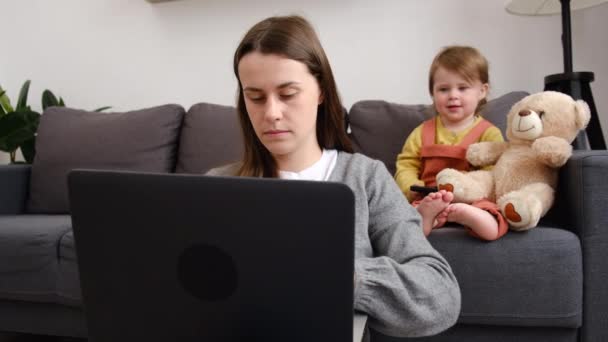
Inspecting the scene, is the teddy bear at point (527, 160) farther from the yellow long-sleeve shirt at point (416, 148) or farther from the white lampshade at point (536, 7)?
the white lampshade at point (536, 7)

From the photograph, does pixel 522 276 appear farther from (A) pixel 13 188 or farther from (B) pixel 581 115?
(A) pixel 13 188

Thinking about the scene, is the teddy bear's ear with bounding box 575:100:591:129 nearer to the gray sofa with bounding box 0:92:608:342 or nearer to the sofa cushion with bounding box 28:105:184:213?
the gray sofa with bounding box 0:92:608:342

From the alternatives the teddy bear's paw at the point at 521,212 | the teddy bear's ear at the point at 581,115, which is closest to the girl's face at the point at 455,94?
the teddy bear's ear at the point at 581,115

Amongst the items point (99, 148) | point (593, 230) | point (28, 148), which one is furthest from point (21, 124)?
point (593, 230)

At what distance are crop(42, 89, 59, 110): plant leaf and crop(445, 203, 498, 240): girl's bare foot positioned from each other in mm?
2043

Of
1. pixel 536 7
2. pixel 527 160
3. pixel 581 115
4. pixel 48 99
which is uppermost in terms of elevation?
pixel 536 7

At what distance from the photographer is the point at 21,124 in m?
1.90

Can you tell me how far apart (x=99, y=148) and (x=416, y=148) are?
119 centimetres

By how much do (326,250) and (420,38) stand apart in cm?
166

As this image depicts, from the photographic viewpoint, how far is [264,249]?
14.3 inches

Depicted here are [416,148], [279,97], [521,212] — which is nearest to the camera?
[279,97]

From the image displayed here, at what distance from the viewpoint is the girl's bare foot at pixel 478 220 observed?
2.99 ft

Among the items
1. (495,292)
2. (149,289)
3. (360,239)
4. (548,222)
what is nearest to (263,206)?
(149,289)

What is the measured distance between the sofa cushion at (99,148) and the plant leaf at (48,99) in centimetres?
46
